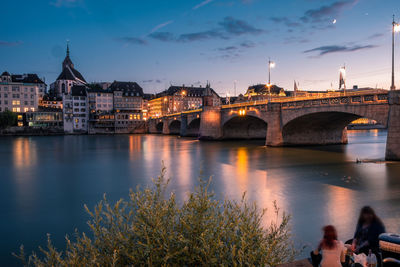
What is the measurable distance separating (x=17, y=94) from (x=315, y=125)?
104m

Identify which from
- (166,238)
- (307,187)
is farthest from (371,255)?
(307,187)

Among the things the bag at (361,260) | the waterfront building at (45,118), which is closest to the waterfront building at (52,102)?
the waterfront building at (45,118)

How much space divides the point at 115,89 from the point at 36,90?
29288mm

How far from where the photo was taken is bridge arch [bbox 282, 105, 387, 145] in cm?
3703

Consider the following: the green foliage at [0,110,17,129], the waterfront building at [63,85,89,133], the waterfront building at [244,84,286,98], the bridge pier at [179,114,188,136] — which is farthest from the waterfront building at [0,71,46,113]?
the waterfront building at [244,84,286,98]

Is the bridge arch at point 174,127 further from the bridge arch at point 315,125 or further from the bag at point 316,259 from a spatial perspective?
the bag at point 316,259

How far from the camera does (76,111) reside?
116 metres

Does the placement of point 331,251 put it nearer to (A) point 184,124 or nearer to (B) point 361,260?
(B) point 361,260

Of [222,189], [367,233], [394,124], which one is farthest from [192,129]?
[367,233]

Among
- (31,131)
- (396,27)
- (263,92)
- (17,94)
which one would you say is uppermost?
(263,92)

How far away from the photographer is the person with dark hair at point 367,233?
6.91 m

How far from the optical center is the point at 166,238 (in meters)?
5.43

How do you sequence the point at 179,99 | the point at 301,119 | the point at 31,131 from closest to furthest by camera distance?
1. the point at 301,119
2. the point at 31,131
3. the point at 179,99

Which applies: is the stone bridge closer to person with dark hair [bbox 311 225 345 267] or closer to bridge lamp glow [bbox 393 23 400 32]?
bridge lamp glow [bbox 393 23 400 32]
